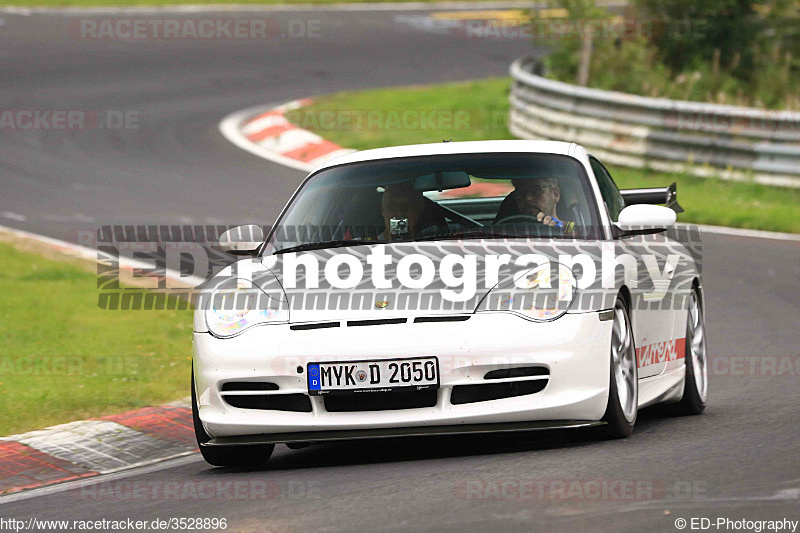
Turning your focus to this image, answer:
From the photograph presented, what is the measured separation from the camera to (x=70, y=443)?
24.8 ft

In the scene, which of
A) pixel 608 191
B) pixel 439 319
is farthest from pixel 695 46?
pixel 439 319

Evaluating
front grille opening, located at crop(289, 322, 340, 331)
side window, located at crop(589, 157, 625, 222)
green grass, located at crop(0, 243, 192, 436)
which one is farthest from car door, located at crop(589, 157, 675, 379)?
green grass, located at crop(0, 243, 192, 436)

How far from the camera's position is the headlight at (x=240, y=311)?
667 centimetres

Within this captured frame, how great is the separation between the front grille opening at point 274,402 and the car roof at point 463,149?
1.87 meters

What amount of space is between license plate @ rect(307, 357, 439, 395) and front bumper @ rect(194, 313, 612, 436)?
0.10 feet

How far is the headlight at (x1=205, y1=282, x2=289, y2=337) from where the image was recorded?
6672 millimetres

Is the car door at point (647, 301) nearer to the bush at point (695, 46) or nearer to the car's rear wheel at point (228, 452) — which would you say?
the car's rear wheel at point (228, 452)

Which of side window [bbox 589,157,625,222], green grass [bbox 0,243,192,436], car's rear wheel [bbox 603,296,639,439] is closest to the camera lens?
car's rear wheel [bbox 603,296,639,439]

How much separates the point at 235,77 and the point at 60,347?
1861cm

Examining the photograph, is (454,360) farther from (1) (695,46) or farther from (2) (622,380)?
(1) (695,46)

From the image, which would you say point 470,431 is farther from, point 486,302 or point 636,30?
point 636,30

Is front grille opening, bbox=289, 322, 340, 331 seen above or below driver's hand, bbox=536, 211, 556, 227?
below

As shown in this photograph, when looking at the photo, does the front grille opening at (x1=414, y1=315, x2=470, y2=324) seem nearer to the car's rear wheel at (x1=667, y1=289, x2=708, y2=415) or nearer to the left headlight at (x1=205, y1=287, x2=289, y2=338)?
the left headlight at (x1=205, y1=287, x2=289, y2=338)

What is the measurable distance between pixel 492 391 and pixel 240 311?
1214 millimetres
